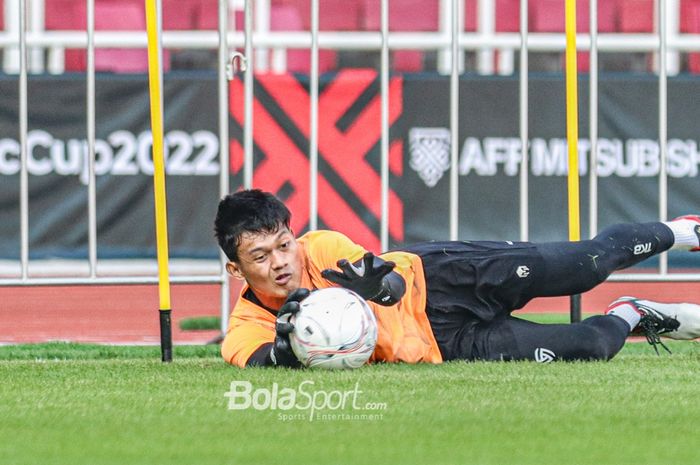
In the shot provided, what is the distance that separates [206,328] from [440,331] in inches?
122

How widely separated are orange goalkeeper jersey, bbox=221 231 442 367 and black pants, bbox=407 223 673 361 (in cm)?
8

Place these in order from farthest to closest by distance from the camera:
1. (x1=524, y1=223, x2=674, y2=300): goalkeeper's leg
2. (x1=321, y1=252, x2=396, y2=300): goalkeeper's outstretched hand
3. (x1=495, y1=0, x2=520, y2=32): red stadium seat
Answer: (x1=495, y1=0, x2=520, y2=32): red stadium seat < (x1=524, y1=223, x2=674, y2=300): goalkeeper's leg < (x1=321, y1=252, x2=396, y2=300): goalkeeper's outstretched hand

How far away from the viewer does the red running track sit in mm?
8188

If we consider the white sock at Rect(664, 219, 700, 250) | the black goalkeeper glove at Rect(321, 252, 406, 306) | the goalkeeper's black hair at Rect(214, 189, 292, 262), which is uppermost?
the goalkeeper's black hair at Rect(214, 189, 292, 262)

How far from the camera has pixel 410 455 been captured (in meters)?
3.33

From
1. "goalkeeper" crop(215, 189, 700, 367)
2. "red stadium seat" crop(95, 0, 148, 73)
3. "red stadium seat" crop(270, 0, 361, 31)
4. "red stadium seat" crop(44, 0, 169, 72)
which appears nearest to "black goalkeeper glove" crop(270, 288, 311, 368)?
"goalkeeper" crop(215, 189, 700, 367)

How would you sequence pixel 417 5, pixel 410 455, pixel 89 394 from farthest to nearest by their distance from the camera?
pixel 417 5 < pixel 89 394 < pixel 410 455

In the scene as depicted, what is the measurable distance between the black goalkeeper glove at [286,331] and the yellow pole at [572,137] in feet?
5.65

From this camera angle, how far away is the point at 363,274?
4.88m

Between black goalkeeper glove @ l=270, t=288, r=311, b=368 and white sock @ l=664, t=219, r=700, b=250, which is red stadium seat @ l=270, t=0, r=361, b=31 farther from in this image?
black goalkeeper glove @ l=270, t=288, r=311, b=368

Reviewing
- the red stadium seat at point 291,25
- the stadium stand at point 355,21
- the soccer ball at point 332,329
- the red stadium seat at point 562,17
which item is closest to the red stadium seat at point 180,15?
the stadium stand at point 355,21

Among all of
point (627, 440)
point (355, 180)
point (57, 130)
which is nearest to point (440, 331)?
point (627, 440)

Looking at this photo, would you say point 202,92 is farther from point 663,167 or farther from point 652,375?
point 652,375

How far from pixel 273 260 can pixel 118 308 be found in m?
4.76
